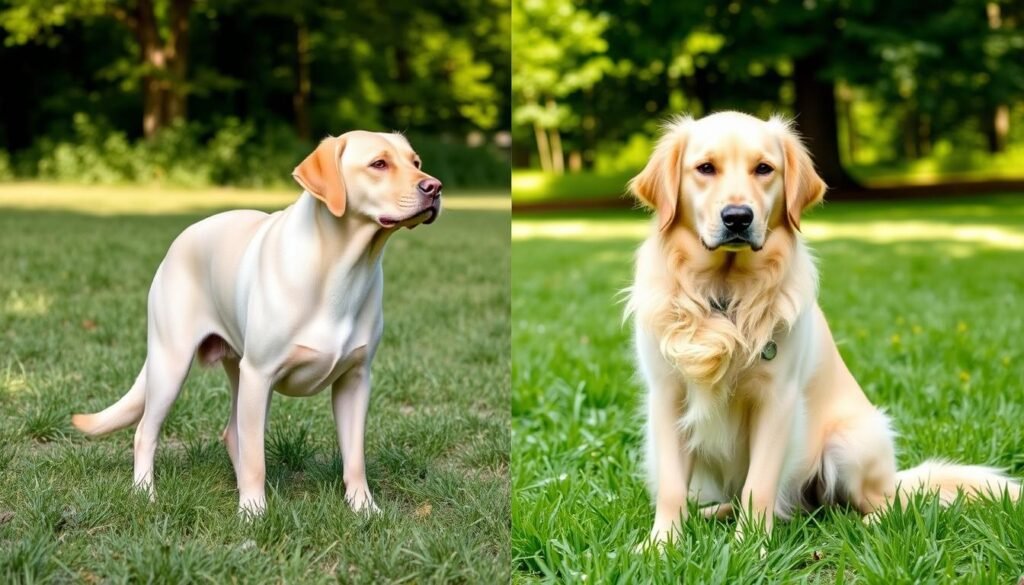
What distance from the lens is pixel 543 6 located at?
31.8 m

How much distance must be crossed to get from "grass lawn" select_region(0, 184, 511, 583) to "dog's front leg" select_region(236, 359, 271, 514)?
0.26 feet

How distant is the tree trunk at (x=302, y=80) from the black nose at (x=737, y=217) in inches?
1110

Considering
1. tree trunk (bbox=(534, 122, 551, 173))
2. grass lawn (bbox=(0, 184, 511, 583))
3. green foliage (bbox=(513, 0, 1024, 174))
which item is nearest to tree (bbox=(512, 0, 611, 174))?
green foliage (bbox=(513, 0, 1024, 174))

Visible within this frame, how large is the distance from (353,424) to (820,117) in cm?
2321

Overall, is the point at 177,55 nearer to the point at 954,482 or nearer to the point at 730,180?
the point at 730,180

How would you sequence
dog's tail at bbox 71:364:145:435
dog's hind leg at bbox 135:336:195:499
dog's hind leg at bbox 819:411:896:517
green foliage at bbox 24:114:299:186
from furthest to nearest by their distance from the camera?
green foliage at bbox 24:114:299:186
dog's tail at bbox 71:364:145:435
dog's hind leg at bbox 819:411:896:517
dog's hind leg at bbox 135:336:195:499

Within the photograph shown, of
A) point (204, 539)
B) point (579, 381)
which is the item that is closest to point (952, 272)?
point (579, 381)

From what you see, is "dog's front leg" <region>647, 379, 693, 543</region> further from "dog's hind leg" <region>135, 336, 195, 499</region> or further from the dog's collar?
"dog's hind leg" <region>135, 336, 195, 499</region>

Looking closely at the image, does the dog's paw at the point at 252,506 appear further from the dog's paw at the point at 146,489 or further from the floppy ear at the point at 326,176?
the floppy ear at the point at 326,176

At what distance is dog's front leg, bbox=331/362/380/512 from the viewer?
329cm

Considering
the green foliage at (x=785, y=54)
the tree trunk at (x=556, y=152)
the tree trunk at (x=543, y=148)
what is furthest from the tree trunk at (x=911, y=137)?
the tree trunk at (x=543, y=148)

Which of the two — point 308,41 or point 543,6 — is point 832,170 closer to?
point 543,6

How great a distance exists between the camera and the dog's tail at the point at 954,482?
137 inches

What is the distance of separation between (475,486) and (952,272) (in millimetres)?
8515
